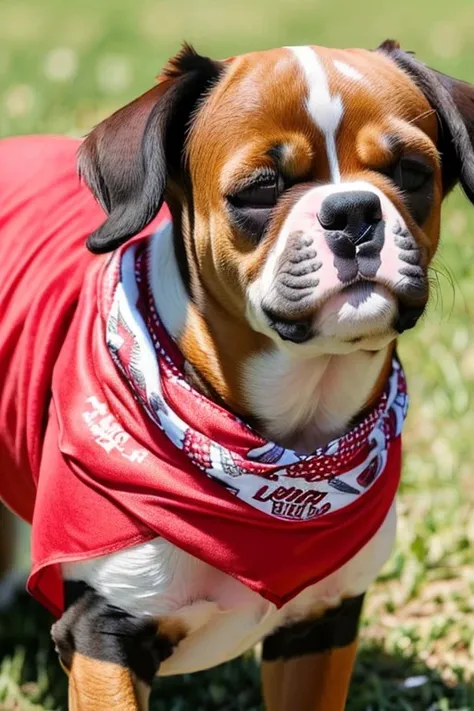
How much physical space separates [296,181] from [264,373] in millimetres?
501

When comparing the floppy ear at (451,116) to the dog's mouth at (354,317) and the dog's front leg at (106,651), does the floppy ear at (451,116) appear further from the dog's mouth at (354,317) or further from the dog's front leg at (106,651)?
the dog's front leg at (106,651)

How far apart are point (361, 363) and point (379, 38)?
28.1ft

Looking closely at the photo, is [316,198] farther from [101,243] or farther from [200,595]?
[200,595]

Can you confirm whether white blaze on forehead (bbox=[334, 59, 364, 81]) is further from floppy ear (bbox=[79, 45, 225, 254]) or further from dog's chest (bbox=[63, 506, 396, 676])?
dog's chest (bbox=[63, 506, 396, 676])

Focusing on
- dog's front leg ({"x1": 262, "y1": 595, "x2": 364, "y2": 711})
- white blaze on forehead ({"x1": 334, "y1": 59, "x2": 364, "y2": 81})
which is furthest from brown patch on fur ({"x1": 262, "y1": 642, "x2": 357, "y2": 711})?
white blaze on forehead ({"x1": 334, "y1": 59, "x2": 364, "y2": 81})

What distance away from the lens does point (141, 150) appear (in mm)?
2977

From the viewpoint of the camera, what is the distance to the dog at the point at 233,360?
284cm

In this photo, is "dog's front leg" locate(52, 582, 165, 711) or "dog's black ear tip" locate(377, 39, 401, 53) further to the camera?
"dog's black ear tip" locate(377, 39, 401, 53)

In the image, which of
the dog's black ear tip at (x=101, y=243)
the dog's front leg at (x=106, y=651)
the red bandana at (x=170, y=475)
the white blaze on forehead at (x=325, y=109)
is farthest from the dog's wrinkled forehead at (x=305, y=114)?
the dog's front leg at (x=106, y=651)

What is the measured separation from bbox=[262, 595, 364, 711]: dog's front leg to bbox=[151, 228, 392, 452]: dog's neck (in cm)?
51

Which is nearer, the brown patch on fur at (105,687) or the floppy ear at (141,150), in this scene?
the floppy ear at (141,150)

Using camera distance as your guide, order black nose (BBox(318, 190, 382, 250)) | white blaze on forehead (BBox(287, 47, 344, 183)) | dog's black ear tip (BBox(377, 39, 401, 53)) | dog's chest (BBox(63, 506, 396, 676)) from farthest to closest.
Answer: dog's black ear tip (BBox(377, 39, 401, 53)) → dog's chest (BBox(63, 506, 396, 676)) → white blaze on forehead (BBox(287, 47, 344, 183)) → black nose (BBox(318, 190, 382, 250))

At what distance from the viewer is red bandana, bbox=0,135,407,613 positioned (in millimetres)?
3068

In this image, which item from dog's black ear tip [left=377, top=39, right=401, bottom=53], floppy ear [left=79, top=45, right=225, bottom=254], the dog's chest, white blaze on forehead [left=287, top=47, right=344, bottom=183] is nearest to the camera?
white blaze on forehead [left=287, top=47, right=344, bottom=183]
